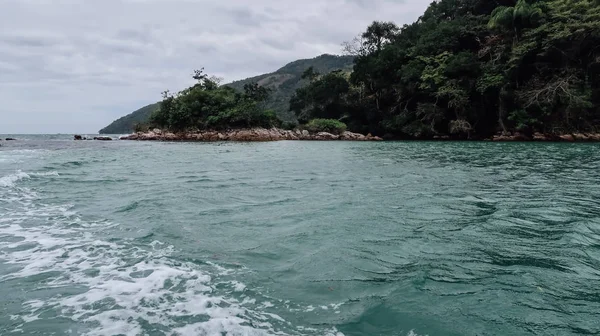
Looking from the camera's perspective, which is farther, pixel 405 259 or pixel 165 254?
pixel 165 254

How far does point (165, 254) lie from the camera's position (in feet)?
14.1

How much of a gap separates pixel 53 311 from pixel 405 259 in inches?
133

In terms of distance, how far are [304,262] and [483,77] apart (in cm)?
3460

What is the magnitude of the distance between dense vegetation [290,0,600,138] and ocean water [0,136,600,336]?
2715 cm

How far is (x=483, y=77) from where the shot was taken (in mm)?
32750

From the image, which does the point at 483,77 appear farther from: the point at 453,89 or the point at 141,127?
the point at 141,127

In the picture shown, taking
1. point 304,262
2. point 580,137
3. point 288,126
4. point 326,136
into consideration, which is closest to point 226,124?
point 288,126

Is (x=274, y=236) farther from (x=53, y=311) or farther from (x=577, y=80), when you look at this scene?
(x=577, y=80)

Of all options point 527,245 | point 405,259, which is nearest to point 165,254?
point 405,259

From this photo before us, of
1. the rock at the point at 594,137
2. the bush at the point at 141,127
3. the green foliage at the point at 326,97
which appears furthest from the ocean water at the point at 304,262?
→ the bush at the point at 141,127

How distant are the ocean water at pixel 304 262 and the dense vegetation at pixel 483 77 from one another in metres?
27.1

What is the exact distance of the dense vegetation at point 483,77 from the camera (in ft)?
96.0

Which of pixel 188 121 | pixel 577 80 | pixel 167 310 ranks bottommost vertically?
pixel 167 310

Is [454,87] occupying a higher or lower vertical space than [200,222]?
higher
